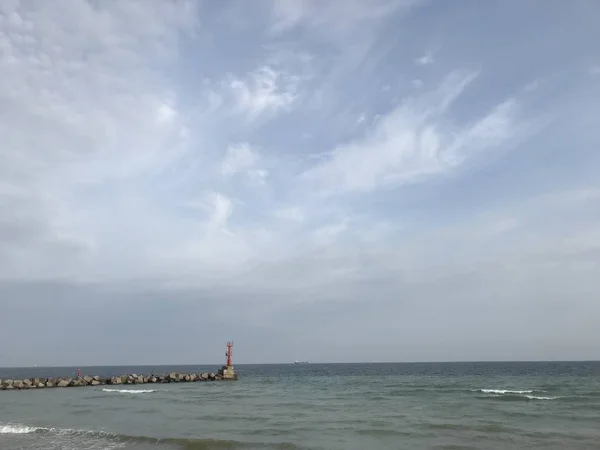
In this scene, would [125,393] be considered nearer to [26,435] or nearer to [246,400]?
[246,400]

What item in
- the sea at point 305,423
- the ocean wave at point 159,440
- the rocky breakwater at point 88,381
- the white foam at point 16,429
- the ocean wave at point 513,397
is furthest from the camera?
the rocky breakwater at point 88,381

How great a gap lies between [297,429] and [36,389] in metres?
35.6

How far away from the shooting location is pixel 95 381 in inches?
2032

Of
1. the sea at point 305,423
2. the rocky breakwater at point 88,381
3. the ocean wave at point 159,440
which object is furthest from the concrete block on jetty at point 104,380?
the ocean wave at point 159,440

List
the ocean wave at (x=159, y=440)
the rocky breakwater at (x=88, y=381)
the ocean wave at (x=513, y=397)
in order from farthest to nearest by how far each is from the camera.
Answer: the rocky breakwater at (x=88, y=381) → the ocean wave at (x=513, y=397) → the ocean wave at (x=159, y=440)

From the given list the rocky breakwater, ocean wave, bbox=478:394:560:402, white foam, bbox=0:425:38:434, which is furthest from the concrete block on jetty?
ocean wave, bbox=478:394:560:402

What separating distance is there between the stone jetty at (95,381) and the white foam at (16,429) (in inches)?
1130

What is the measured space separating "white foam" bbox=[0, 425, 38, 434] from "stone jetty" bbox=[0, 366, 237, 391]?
28696 millimetres

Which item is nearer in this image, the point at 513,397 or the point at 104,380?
the point at 513,397

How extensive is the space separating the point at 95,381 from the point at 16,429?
3258 centimetres

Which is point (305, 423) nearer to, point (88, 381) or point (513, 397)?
point (513, 397)

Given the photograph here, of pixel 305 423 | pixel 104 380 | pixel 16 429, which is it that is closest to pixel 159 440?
pixel 305 423

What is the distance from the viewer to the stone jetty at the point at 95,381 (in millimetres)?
47834

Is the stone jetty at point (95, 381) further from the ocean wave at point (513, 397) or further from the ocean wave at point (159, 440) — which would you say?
the ocean wave at point (513, 397)
